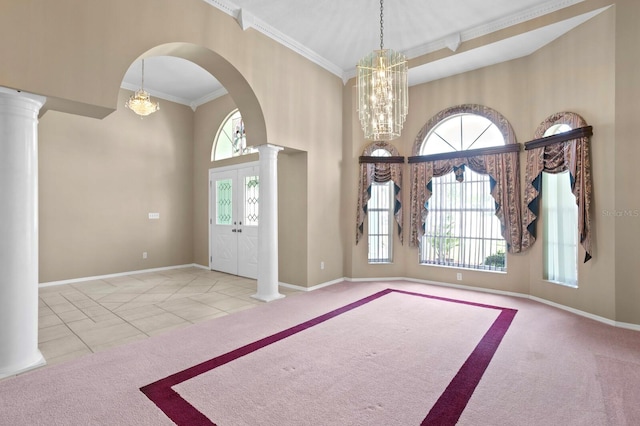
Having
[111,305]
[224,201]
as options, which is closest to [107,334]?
[111,305]

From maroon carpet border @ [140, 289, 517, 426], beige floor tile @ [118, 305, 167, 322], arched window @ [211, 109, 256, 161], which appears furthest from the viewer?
arched window @ [211, 109, 256, 161]

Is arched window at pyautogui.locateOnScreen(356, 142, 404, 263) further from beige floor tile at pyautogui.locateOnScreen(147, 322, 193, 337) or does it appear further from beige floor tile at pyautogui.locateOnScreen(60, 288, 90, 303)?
beige floor tile at pyautogui.locateOnScreen(60, 288, 90, 303)

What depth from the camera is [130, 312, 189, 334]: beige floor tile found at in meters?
3.68

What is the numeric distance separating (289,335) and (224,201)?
4412mm

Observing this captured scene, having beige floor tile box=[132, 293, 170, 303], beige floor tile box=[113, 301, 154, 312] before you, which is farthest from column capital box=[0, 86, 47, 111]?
beige floor tile box=[132, 293, 170, 303]

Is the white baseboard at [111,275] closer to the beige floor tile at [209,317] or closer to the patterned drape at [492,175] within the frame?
the beige floor tile at [209,317]

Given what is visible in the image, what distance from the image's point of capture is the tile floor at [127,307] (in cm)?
332

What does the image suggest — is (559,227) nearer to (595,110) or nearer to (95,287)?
(595,110)

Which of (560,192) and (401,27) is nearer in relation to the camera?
(560,192)

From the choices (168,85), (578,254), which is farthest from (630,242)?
(168,85)

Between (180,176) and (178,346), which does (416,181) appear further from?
(180,176)

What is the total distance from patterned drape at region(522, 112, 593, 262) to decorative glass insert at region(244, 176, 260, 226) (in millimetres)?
4693

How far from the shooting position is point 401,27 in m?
4.61

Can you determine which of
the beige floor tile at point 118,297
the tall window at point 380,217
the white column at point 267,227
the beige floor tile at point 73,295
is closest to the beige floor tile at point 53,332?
the beige floor tile at point 118,297
